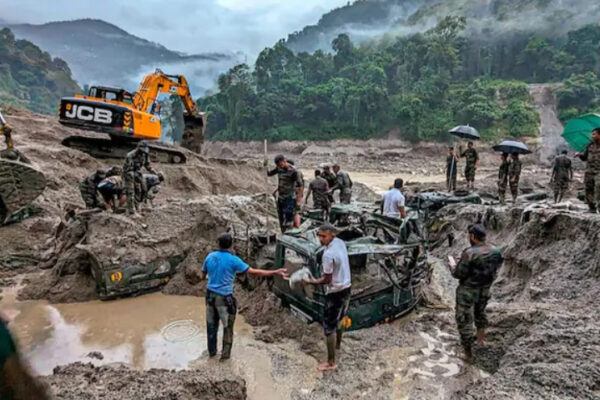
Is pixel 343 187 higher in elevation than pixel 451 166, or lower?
lower

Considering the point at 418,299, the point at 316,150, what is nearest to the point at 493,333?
the point at 418,299

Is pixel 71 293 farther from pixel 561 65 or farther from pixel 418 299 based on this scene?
pixel 561 65

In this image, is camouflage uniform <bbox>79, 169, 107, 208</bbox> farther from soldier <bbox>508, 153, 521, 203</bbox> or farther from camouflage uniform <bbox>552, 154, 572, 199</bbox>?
camouflage uniform <bbox>552, 154, 572, 199</bbox>

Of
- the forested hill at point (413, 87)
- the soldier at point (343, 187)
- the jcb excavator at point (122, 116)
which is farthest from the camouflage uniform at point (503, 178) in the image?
the forested hill at point (413, 87)

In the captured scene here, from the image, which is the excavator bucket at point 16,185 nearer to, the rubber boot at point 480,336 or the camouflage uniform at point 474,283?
the camouflage uniform at point 474,283

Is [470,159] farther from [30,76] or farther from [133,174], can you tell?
[30,76]

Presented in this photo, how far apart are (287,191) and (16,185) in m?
5.46

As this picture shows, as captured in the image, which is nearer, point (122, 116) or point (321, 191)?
point (321, 191)

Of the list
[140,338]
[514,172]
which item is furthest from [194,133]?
[140,338]

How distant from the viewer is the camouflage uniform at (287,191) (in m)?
8.22

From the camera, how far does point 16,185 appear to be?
859cm

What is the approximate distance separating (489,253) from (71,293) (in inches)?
235

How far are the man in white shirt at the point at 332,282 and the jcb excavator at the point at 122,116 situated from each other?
999 centimetres

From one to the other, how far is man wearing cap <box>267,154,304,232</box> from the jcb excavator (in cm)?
648
